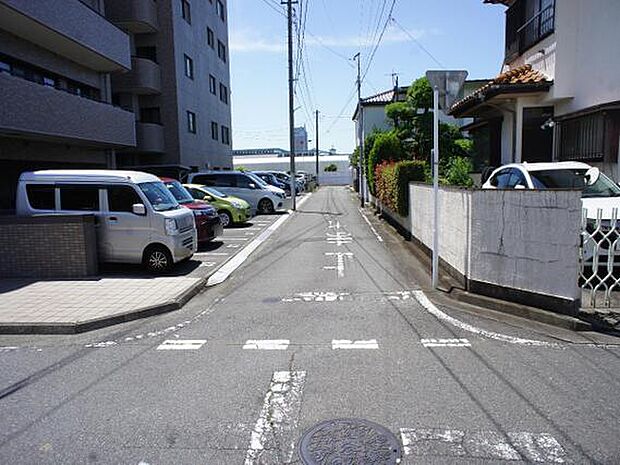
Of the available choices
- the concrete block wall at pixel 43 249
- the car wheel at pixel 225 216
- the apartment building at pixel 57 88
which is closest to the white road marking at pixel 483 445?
the concrete block wall at pixel 43 249

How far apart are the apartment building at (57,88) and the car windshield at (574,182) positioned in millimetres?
12285

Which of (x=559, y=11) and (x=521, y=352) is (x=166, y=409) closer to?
(x=521, y=352)

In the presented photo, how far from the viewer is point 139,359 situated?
477 centimetres

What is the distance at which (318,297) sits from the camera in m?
7.05

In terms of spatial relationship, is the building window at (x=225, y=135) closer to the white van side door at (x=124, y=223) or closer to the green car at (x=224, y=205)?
the green car at (x=224, y=205)

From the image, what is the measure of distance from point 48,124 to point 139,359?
1131 centimetres

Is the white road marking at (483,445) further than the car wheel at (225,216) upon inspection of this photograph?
No

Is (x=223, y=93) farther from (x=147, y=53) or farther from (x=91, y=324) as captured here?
(x=91, y=324)

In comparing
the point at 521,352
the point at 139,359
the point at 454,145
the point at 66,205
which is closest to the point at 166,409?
the point at 139,359

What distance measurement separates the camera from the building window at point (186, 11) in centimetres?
2553

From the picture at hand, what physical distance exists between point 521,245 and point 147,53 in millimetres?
23231

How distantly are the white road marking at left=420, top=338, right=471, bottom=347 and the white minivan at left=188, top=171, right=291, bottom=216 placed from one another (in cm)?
1533

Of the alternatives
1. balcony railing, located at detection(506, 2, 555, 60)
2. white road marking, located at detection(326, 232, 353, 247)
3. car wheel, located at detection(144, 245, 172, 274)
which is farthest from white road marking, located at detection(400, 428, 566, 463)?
balcony railing, located at detection(506, 2, 555, 60)

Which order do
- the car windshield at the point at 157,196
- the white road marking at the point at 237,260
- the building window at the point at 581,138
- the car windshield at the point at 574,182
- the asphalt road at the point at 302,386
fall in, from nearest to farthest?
the asphalt road at the point at 302,386
the car windshield at the point at 574,182
the white road marking at the point at 237,260
the car windshield at the point at 157,196
the building window at the point at 581,138
